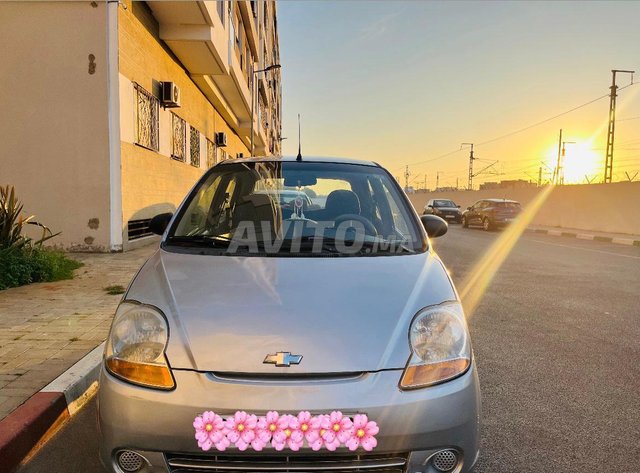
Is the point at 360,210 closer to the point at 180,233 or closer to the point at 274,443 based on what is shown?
the point at 180,233

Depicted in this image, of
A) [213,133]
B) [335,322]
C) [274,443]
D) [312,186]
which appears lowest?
[274,443]

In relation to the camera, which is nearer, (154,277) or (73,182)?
(154,277)

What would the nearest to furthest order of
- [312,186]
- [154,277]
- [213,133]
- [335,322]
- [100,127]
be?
[335,322] → [154,277] → [312,186] → [100,127] → [213,133]

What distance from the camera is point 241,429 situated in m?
1.68

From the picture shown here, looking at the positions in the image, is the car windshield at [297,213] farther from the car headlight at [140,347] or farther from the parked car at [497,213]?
the parked car at [497,213]

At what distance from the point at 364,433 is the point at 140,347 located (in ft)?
3.07

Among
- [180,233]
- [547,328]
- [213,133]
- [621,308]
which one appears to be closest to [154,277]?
[180,233]

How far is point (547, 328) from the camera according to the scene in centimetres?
505

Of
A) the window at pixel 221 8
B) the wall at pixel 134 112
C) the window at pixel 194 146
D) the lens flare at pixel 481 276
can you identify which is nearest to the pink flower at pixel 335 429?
the lens flare at pixel 481 276

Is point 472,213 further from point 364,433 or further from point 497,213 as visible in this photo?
point 364,433

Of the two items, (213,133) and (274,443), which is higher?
(213,133)

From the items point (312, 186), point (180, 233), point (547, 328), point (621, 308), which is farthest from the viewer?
point (621, 308)

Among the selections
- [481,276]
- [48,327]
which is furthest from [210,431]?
[481,276]

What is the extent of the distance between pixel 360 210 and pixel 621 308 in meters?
4.67
